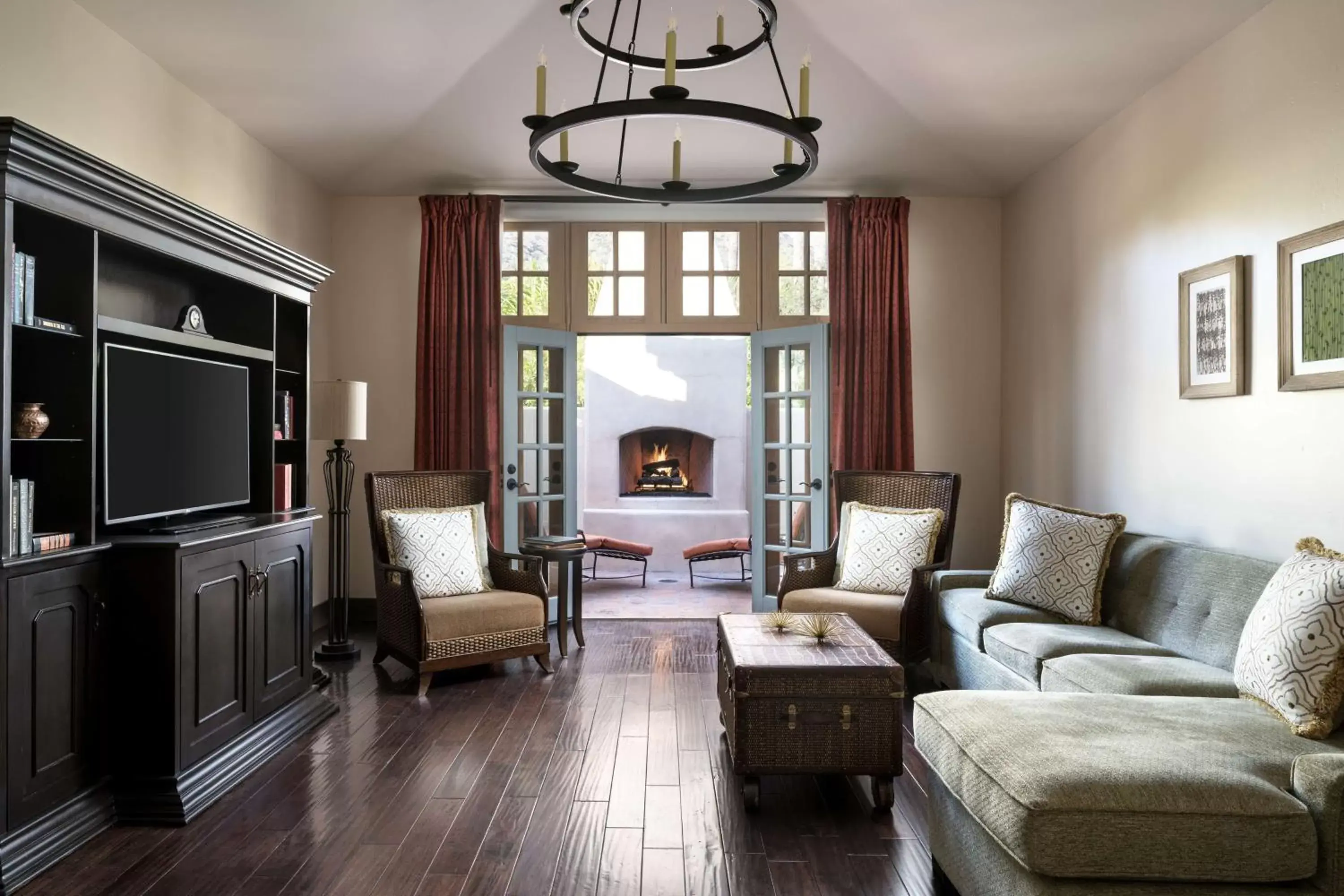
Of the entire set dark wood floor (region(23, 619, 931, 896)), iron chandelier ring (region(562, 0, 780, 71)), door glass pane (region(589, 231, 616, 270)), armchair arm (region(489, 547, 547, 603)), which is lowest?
dark wood floor (region(23, 619, 931, 896))

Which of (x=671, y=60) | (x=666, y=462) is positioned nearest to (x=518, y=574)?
(x=671, y=60)

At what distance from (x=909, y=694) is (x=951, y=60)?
126 inches

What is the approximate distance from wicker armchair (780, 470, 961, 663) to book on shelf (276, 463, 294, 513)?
250 cm

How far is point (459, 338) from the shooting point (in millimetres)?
5871

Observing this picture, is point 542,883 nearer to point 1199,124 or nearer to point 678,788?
point 678,788

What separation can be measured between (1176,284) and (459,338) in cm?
411

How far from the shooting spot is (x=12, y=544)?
244 cm

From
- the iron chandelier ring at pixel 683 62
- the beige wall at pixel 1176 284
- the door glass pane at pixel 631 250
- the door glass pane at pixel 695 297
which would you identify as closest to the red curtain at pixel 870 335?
the beige wall at pixel 1176 284

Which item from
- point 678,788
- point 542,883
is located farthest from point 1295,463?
point 542,883

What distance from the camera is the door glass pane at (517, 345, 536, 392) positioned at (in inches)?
231

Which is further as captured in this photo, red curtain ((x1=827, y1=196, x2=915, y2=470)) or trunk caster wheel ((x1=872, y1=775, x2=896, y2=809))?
red curtain ((x1=827, y1=196, x2=915, y2=470))

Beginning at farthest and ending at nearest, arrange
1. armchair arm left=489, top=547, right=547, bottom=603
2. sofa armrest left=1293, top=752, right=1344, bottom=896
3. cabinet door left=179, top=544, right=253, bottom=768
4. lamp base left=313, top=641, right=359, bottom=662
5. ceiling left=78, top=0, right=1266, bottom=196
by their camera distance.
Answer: lamp base left=313, top=641, right=359, bottom=662
armchair arm left=489, top=547, right=547, bottom=603
ceiling left=78, top=0, right=1266, bottom=196
cabinet door left=179, top=544, right=253, bottom=768
sofa armrest left=1293, top=752, right=1344, bottom=896

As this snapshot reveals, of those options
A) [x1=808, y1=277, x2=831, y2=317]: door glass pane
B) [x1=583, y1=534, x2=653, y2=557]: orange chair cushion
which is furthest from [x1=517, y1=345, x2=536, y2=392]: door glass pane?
[x1=583, y1=534, x2=653, y2=557]: orange chair cushion

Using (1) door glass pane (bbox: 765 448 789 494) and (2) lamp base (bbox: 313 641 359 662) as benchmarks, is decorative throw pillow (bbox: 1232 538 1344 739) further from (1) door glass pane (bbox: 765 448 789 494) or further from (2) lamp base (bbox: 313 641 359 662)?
(2) lamp base (bbox: 313 641 359 662)
